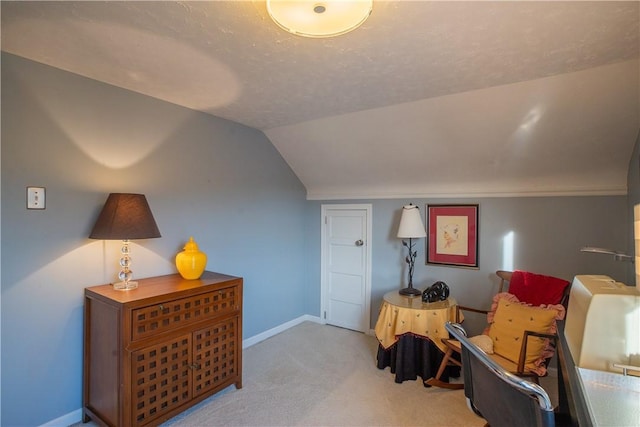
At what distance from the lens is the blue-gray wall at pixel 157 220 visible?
1938mm

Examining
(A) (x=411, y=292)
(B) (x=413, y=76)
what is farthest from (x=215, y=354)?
(B) (x=413, y=76)

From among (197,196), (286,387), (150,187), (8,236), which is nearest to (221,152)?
(197,196)

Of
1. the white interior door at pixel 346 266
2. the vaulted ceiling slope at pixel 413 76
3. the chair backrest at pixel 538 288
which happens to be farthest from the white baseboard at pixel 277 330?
the chair backrest at pixel 538 288

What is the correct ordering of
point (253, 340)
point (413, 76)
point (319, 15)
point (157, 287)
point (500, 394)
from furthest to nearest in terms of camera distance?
point (253, 340) < point (157, 287) < point (413, 76) < point (319, 15) < point (500, 394)

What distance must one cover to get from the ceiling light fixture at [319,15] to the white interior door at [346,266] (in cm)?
261

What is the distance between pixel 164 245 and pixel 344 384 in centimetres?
187

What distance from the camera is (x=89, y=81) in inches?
86.7

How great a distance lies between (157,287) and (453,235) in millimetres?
2701

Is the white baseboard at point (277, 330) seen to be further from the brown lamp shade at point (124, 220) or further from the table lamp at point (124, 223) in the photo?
the brown lamp shade at point (124, 220)

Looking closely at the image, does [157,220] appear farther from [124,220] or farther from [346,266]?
[346,266]

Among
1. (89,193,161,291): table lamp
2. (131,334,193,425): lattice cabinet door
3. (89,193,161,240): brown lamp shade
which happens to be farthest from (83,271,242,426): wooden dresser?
(89,193,161,240): brown lamp shade

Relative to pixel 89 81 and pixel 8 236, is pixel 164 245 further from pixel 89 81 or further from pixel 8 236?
pixel 89 81

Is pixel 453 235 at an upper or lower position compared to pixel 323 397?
upper

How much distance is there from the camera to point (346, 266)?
3.94m
